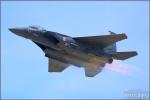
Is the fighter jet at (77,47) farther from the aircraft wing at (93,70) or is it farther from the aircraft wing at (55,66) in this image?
the aircraft wing at (55,66)

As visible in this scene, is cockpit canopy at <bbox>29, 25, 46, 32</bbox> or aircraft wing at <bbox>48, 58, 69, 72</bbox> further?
aircraft wing at <bbox>48, 58, 69, 72</bbox>

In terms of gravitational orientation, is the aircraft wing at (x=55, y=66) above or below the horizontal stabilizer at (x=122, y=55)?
below

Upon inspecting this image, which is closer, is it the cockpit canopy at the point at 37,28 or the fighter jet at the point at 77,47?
the fighter jet at the point at 77,47

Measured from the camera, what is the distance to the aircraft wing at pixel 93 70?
261 feet

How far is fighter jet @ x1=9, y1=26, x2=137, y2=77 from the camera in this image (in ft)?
248

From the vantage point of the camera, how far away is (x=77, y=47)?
7594cm

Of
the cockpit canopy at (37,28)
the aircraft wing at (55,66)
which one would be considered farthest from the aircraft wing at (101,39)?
the aircraft wing at (55,66)

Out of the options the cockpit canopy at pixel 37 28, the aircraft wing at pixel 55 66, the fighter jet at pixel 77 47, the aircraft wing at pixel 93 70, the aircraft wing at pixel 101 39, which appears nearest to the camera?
the fighter jet at pixel 77 47

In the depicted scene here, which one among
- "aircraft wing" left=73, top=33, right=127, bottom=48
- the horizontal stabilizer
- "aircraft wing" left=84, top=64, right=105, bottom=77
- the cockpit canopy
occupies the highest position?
the cockpit canopy

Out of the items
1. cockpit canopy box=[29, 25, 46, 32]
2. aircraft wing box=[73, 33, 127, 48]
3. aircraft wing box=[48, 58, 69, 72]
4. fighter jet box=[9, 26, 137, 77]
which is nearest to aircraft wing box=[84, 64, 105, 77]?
fighter jet box=[9, 26, 137, 77]

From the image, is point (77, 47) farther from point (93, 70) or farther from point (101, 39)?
point (93, 70)

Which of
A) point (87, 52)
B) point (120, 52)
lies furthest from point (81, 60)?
point (120, 52)

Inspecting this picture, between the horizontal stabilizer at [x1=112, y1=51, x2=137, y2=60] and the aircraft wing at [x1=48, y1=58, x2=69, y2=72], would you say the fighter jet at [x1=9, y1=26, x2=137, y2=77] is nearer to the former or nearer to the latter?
the horizontal stabilizer at [x1=112, y1=51, x2=137, y2=60]

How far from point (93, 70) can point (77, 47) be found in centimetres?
661
